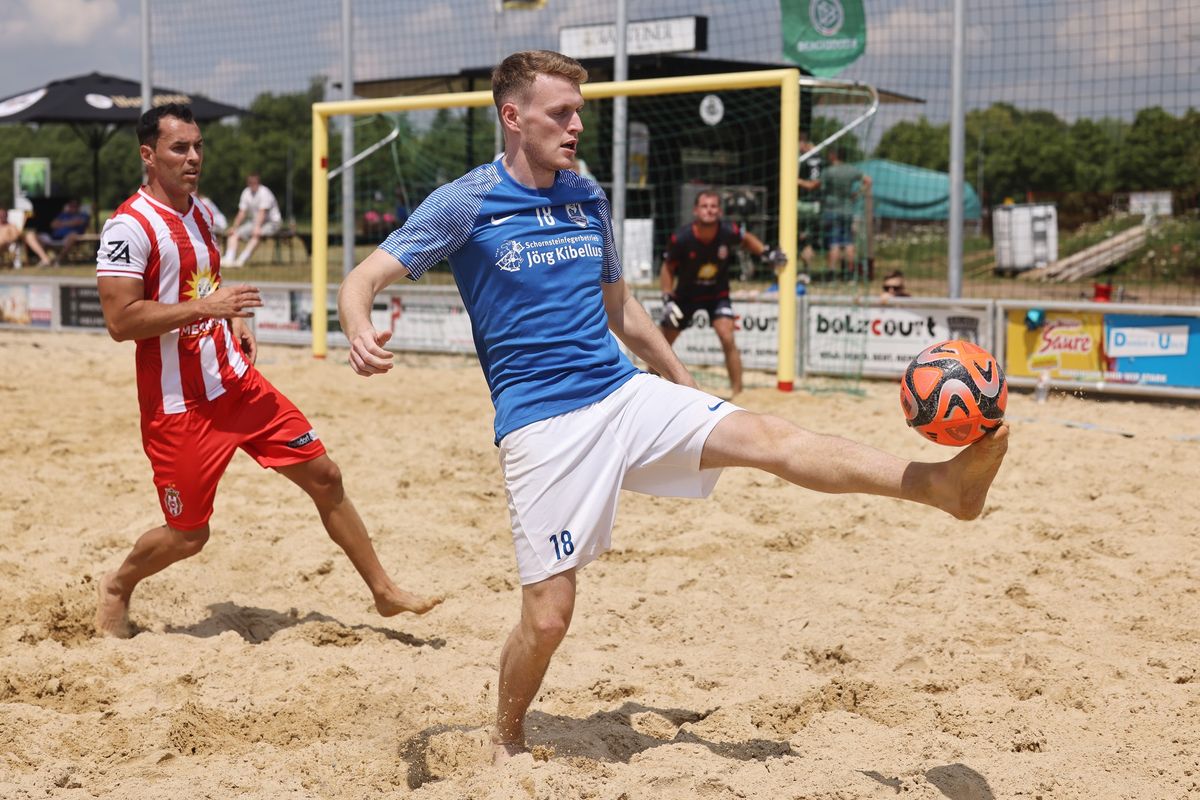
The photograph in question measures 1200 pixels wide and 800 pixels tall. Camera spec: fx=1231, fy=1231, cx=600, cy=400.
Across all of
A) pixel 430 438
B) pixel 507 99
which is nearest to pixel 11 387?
pixel 430 438

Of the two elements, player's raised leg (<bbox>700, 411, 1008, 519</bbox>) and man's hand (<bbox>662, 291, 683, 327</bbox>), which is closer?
player's raised leg (<bbox>700, 411, 1008, 519</bbox>)

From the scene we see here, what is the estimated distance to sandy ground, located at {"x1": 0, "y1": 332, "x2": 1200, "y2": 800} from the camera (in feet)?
10.9

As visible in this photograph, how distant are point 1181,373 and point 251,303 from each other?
7.47m

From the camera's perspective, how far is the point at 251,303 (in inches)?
167

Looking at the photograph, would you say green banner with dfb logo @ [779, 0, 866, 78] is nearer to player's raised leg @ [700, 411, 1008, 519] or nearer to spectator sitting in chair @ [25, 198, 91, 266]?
player's raised leg @ [700, 411, 1008, 519]

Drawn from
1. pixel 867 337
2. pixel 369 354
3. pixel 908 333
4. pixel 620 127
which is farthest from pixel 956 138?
pixel 369 354

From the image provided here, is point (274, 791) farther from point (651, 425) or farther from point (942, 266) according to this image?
point (942, 266)

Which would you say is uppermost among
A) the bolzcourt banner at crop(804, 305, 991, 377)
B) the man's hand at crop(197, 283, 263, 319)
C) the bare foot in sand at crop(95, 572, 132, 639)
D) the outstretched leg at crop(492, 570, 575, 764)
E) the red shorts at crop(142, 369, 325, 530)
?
the man's hand at crop(197, 283, 263, 319)

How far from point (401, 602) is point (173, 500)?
35.0 inches

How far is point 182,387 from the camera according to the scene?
442 centimetres

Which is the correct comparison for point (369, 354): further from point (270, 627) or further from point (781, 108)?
point (781, 108)

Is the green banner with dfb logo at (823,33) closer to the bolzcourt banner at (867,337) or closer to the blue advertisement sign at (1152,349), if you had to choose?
the bolzcourt banner at (867,337)

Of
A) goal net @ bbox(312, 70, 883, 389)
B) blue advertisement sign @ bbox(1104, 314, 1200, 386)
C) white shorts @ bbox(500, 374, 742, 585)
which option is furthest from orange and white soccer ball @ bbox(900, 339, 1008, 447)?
blue advertisement sign @ bbox(1104, 314, 1200, 386)

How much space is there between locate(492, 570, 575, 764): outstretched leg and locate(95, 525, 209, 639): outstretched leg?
1.68 metres
